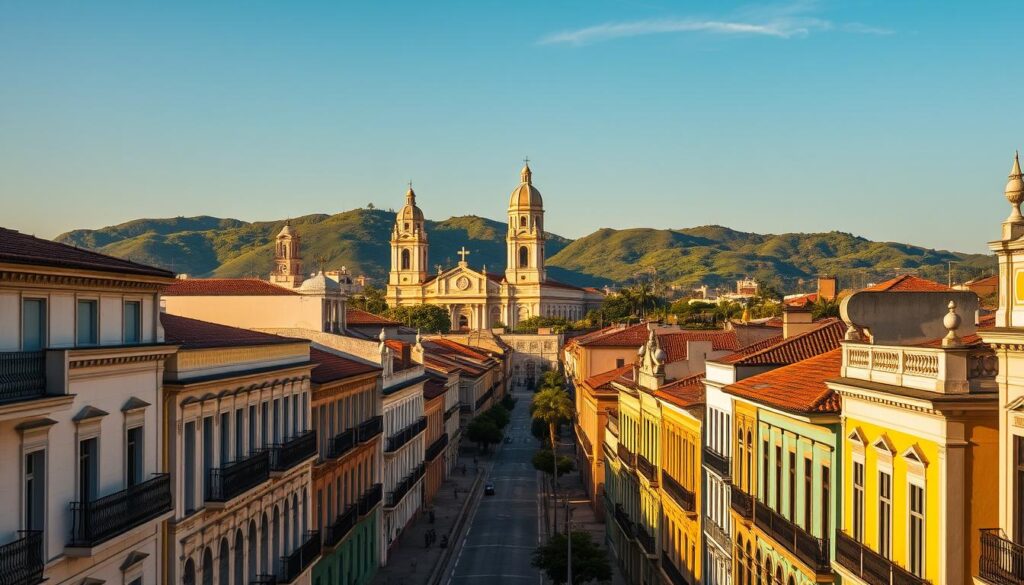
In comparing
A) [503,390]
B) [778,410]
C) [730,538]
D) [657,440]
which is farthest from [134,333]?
[503,390]

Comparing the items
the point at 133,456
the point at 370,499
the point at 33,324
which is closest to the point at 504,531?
the point at 370,499

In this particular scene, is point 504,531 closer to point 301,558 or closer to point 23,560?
point 301,558

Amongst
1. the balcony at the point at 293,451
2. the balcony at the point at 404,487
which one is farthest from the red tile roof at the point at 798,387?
the balcony at the point at 404,487

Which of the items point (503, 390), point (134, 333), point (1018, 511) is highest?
point (134, 333)

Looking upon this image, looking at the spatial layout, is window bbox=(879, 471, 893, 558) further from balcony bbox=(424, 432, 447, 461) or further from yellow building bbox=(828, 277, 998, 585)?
balcony bbox=(424, 432, 447, 461)

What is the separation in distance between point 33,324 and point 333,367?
23198 millimetres

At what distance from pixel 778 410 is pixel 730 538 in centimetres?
729

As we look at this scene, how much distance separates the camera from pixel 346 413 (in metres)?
42.1

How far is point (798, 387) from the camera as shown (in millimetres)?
25375

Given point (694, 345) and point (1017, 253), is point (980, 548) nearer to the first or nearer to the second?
point (1017, 253)

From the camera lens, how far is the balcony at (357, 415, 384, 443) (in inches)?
1729

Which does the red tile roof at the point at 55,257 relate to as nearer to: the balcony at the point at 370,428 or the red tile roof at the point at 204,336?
the red tile roof at the point at 204,336

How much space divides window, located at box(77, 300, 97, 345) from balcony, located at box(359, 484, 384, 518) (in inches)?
995

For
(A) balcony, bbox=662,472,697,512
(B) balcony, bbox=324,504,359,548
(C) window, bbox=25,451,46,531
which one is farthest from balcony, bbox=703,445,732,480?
(C) window, bbox=25,451,46,531
